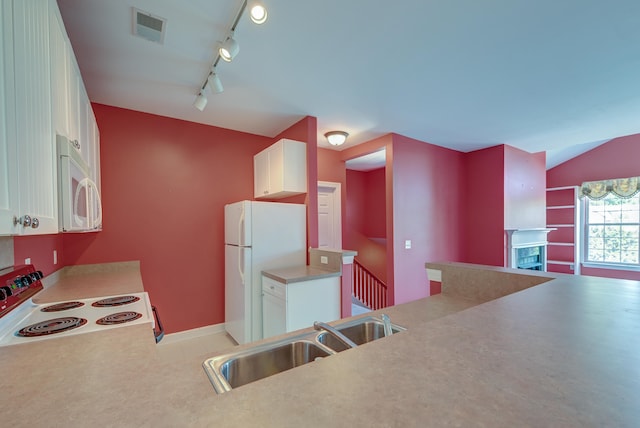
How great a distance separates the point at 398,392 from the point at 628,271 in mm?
7539

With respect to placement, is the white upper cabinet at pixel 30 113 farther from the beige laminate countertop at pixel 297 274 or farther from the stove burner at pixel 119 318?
the beige laminate countertop at pixel 297 274

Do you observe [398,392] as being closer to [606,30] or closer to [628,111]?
[606,30]

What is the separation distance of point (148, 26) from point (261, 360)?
2139 mm

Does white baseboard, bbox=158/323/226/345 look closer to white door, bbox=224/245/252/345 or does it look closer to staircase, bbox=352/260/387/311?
white door, bbox=224/245/252/345

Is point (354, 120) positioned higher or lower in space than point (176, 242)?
higher

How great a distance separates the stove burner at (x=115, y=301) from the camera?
64.2 inches

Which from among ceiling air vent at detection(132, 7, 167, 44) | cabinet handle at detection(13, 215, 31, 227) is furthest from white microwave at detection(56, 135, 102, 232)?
ceiling air vent at detection(132, 7, 167, 44)

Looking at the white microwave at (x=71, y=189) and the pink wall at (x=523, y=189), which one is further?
the pink wall at (x=523, y=189)

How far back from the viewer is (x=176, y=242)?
321cm

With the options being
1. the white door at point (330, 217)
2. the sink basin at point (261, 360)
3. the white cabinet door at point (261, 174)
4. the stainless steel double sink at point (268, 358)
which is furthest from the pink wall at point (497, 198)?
the sink basin at point (261, 360)

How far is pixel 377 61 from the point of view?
2143 millimetres

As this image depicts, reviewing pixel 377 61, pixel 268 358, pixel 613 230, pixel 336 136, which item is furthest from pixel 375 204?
pixel 268 358

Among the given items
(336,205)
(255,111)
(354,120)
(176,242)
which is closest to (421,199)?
(336,205)

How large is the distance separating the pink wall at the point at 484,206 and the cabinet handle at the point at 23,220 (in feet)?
17.1
